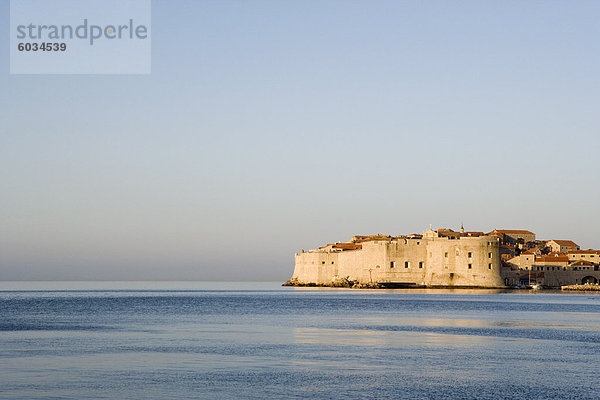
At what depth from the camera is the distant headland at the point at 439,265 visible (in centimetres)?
7194

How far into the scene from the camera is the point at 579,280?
85.4 metres

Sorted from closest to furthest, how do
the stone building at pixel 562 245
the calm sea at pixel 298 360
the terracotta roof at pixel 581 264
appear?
the calm sea at pixel 298 360, the terracotta roof at pixel 581 264, the stone building at pixel 562 245

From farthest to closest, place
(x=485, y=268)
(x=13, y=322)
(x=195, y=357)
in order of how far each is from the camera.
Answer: (x=485, y=268) → (x=13, y=322) → (x=195, y=357)

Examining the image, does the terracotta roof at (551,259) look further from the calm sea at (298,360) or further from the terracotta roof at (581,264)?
the calm sea at (298,360)

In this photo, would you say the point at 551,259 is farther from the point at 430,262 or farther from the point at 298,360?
the point at 298,360

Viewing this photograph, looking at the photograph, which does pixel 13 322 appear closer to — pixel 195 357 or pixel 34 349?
pixel 34 349

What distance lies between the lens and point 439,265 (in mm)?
73375

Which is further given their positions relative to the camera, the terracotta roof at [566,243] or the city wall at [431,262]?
the terracotta roof at [566,243]

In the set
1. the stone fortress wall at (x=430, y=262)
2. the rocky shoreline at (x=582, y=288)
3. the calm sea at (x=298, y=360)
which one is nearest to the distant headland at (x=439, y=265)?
the stone fortress wall at (x=430, y=262)

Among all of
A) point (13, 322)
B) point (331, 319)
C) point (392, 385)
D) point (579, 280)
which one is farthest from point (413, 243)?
point (392, 385)

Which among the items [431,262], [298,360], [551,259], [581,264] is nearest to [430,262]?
[431,262]

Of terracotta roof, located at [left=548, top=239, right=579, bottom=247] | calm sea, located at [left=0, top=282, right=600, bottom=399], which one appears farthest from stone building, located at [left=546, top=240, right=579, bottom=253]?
calm sea, located at [left=0, top=282, right=600, bottom=399]

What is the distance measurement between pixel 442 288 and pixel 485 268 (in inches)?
195

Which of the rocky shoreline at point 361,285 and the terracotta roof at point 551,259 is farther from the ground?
the terracotta roof at point 551,259
